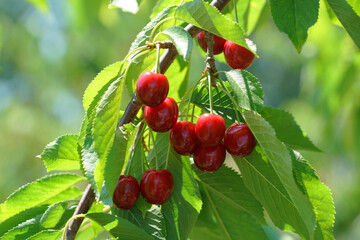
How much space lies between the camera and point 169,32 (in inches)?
36.2

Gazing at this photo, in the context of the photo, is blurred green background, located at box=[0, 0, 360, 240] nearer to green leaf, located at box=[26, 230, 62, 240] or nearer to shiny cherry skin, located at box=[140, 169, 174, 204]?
shiny cherry skin, located at box=[140, 169, 174, 204]

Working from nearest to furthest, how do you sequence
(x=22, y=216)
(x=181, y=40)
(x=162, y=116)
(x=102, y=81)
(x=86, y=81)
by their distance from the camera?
(x=181, y=40)
(x=162, y=116)
(x=102, y=81)
(x=22, y=216)
(x=86, y=81)

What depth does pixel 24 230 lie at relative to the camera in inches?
45.1

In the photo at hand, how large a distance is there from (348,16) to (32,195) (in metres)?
1.01

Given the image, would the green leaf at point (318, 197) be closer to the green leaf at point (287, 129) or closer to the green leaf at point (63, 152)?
the green leaf at point (287, 129)

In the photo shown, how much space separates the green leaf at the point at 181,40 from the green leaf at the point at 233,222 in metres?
0.51

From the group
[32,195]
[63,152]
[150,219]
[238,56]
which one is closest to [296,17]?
[238,56]

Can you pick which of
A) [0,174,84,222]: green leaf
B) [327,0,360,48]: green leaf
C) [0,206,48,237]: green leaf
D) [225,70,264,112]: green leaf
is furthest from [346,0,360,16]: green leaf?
[0,206,48,237]: green leaf

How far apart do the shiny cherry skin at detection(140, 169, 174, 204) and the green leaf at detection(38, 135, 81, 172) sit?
250mm

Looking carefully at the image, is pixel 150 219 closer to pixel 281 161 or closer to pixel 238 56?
pixel 281 161

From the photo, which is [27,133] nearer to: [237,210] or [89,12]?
[89,12]

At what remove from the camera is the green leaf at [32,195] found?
1.23m

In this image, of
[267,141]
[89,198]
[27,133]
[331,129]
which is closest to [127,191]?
[89,198]

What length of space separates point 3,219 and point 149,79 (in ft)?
2.08
